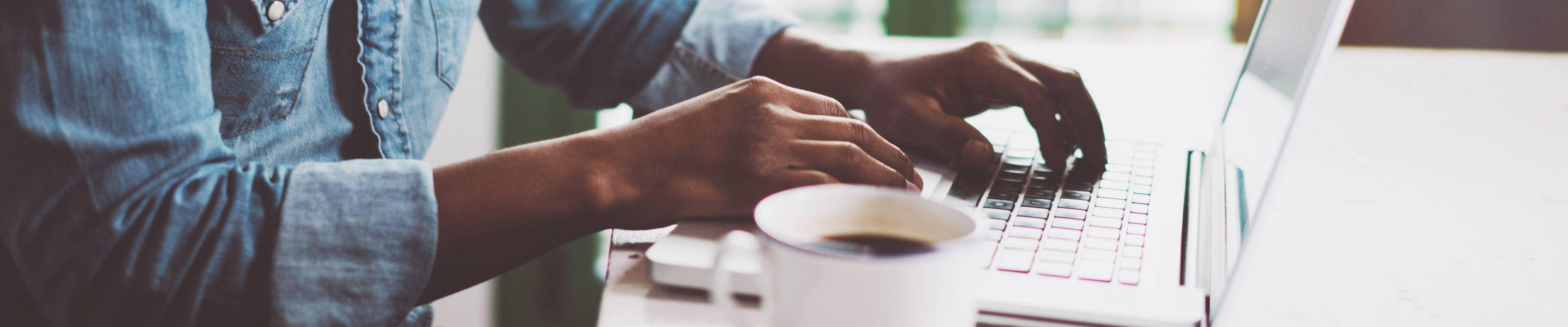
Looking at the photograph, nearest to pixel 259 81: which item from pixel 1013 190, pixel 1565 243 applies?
pixel 1013 190

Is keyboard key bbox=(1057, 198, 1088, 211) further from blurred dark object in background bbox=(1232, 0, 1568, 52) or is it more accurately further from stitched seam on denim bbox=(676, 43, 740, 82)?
blurred dark object in background bbox=(1232, 0, 1568, 52)

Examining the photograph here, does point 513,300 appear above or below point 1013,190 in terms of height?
below

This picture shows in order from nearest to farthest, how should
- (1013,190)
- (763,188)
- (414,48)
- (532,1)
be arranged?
(763,188)
(1013,190)
(414,48)
(532,1)

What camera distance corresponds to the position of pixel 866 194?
1.11ft

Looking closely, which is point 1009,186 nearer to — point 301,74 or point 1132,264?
point 1132,264

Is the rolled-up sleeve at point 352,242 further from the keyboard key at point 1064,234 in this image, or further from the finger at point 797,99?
the keyboard key at point 1064,234

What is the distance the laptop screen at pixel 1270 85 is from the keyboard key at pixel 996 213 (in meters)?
0.12

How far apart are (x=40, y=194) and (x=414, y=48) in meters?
0.33

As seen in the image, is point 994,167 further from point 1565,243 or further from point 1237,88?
point 1565,243

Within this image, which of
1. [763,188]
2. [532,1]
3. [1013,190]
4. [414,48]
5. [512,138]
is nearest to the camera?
[763,188]

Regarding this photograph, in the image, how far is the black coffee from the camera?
29 cm

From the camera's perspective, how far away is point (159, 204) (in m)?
0.41

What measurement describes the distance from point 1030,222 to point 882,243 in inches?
7.8

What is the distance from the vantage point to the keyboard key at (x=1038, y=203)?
1.78ft
